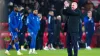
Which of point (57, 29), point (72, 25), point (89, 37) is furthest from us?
point (89, 37)

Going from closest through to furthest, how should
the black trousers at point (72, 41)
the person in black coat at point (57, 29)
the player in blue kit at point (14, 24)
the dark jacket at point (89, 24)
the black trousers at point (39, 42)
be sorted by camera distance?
1. the black trousers at point (72, 41)
2. the player in blue kit at point (14, 24)
3. the black trousers at point (39, 42)
4. the person in black coat at point (57, 29)
5. the dark jacket at point (89, 24)

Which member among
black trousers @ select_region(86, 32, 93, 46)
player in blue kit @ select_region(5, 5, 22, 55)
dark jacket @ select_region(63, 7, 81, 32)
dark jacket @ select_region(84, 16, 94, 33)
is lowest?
black trousers @ select_region(86, 32, 93, 46)

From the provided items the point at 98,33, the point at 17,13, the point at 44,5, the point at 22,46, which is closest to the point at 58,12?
the point at 44,5

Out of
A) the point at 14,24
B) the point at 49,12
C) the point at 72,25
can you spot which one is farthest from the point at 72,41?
the point at 49,12

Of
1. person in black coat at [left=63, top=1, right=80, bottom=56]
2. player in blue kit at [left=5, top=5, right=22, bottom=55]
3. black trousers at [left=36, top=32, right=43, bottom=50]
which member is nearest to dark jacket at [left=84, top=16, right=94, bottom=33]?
black trousers at [left=36, top=32, right=43, bottom=50]

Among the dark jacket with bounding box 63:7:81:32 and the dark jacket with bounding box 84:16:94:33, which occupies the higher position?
the dark jacket with bounding box 63:7:81:32

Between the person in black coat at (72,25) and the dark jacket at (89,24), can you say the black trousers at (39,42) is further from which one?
the person in black coat at (72,25)

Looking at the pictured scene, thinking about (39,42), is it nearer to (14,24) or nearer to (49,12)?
(49,12)

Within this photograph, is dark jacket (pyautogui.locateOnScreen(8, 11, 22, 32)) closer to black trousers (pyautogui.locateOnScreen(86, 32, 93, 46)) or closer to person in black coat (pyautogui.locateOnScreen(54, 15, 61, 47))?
person in black coat (pyautogui.locateOnScreen(54, 15, 61, 47))

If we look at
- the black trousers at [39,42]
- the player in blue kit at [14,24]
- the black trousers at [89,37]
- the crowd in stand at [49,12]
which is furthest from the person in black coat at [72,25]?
the black trousers at [89,37]

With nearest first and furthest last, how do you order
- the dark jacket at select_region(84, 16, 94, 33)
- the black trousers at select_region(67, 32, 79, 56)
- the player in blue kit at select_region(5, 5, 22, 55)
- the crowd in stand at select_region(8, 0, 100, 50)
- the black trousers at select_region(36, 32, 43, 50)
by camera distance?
the black trousers at select_region(67, 32, 79, 56) → the player in blue kit at select_region(5, 5, 22, 55) → the black trousers at select_region(36, 32, 43, 50) → the crowd in stand at select_region(8, 0, 100, 50) → the dark jacket at select_region(84, 16, 94, 33)

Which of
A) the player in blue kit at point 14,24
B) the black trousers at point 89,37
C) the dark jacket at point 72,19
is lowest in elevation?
the black trousers at point 89,37

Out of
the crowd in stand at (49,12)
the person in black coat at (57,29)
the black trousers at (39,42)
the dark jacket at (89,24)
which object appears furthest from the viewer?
the dark jacket at (89,24)

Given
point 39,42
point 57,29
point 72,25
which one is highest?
point 72,25
